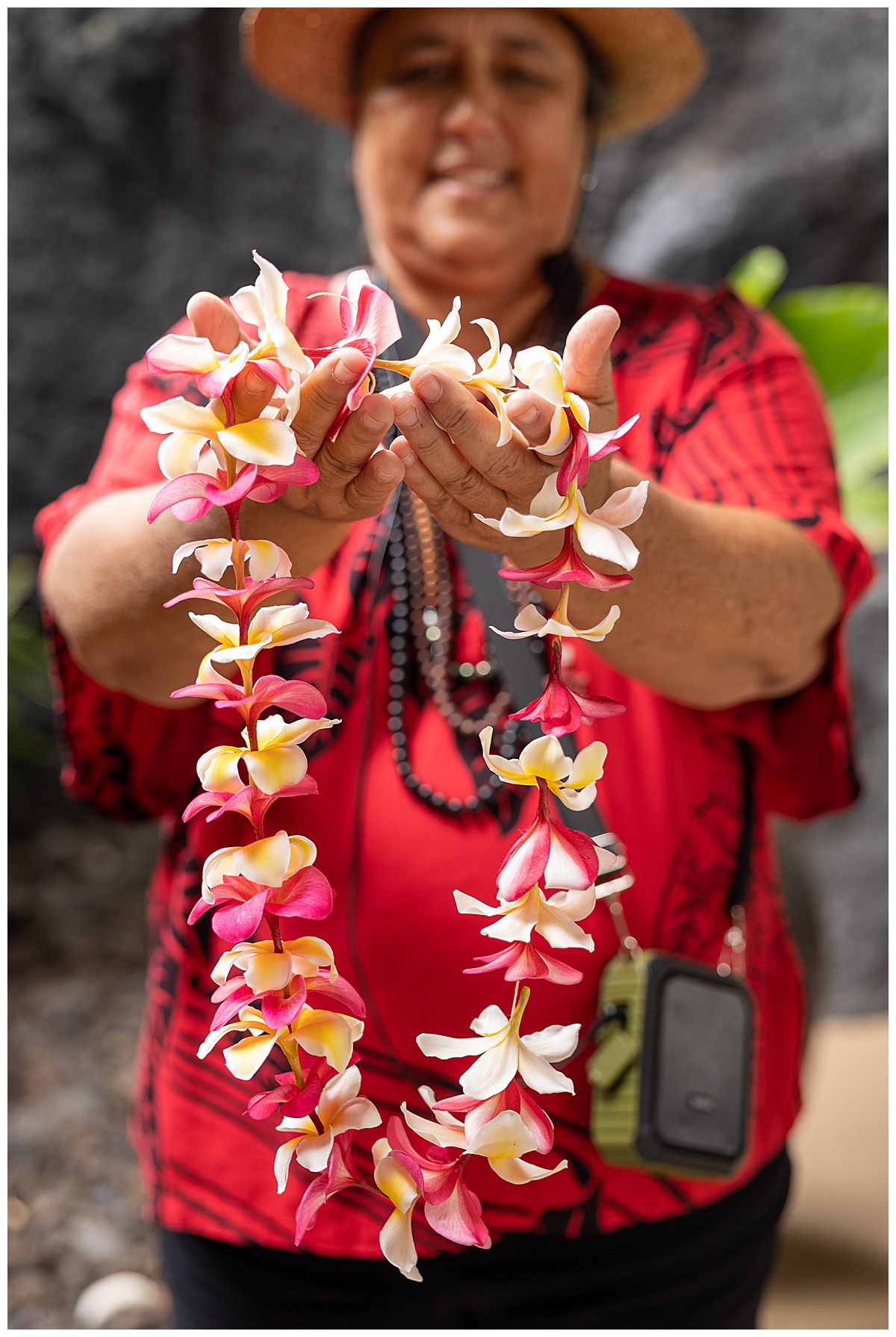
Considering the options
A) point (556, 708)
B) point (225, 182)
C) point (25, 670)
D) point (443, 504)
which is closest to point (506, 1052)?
point (556, 708)

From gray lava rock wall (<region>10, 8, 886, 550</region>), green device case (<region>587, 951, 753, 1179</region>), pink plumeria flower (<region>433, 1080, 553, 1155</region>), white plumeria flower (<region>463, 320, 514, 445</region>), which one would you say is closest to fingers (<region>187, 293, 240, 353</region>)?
white plumeria flower (<region>463, 320, 514, 445</region>)

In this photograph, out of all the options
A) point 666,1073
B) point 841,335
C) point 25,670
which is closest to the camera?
point 666,1073

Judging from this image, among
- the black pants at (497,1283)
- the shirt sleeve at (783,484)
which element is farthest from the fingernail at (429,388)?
the black pants at (497,1283)

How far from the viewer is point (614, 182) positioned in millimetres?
2771

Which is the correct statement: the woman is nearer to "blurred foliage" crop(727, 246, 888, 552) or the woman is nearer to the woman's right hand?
the woman's right hand

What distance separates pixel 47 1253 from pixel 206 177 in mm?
2244

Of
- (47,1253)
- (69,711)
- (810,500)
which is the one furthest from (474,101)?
(47,1253)

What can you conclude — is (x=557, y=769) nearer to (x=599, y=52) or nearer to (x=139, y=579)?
(x=139, y=579)

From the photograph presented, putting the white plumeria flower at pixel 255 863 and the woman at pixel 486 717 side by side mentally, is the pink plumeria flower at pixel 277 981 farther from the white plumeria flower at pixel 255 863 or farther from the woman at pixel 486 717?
the woman at pixel 486 717

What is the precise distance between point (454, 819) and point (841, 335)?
1.38 metres

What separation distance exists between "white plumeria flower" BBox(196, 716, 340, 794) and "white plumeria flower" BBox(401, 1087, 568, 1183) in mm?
134

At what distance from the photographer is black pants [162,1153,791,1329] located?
2.43 feet

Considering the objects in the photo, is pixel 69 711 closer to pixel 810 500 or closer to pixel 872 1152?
pixel 810 500

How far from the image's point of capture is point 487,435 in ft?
1.53
